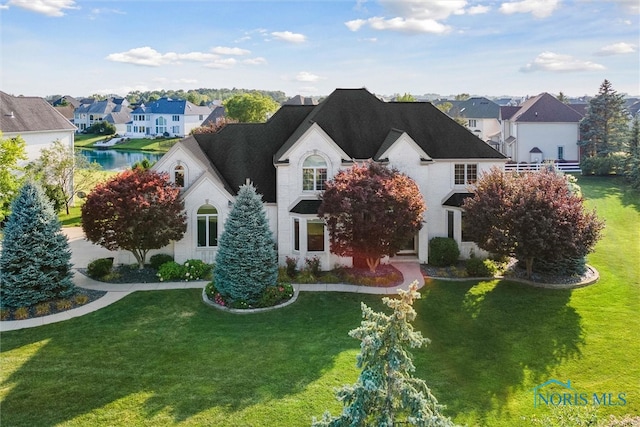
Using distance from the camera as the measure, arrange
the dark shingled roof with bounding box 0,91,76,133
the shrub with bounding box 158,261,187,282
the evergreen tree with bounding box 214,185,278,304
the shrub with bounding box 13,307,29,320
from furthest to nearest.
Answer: the dark shingled roof with bounding box 0,91,76,133 < the shrub with bounding box 158,261,187,282 < the evergreen tree with bounding box 214,185,278,304 < the shrub with bounding box 13,307,29,320

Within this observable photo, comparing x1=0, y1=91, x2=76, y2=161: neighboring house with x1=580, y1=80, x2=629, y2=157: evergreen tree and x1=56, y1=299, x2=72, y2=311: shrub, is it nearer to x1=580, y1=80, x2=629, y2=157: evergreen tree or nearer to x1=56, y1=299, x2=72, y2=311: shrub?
x1=56, y1=299, x2=72, y2=311: shrub

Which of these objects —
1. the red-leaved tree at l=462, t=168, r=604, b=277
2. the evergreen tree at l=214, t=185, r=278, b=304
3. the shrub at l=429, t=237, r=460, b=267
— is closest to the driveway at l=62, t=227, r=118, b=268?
the evergreen tree at l=214, t=185, r=278, b=304

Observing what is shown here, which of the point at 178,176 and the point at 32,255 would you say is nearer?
the point at 32,255

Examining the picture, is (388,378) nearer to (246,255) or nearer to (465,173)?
(246,255)

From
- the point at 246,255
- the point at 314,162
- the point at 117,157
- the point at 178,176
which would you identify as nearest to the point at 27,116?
the point at 178,176

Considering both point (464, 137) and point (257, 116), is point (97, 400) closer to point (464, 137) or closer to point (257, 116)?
point (464, 137)

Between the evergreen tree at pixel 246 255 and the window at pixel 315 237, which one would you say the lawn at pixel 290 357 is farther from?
the window at pixel 315 237
